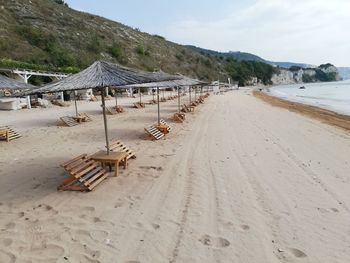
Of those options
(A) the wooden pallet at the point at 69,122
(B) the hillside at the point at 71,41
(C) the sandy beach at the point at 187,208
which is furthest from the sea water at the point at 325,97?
(B) the hillside at the point at 71,41

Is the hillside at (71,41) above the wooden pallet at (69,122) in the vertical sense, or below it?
above

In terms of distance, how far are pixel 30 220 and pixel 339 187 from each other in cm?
556

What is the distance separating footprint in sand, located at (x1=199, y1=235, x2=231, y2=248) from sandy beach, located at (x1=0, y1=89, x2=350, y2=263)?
0.5 inches

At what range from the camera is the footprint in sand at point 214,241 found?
172 inches

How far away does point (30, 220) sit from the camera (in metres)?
5.20

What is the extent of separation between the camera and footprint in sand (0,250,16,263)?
4.10 metres

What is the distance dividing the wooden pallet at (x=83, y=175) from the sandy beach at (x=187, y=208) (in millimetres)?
172

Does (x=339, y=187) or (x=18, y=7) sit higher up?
(x=18, y=7)

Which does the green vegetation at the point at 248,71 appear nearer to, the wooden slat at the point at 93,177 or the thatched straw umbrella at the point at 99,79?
the thatched straw umbrella at the point at 99,79

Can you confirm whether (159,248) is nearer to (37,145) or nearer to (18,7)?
(37,145)

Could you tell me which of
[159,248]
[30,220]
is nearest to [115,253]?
[159,248]

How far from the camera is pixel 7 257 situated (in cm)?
418

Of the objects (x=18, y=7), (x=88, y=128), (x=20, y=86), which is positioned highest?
(x=18, y=7)

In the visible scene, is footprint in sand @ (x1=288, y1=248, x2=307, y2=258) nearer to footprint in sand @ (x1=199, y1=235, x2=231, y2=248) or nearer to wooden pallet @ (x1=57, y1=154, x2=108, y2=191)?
footprint in sand @ (x1=199, y1=235, x2=231, y2=248)
